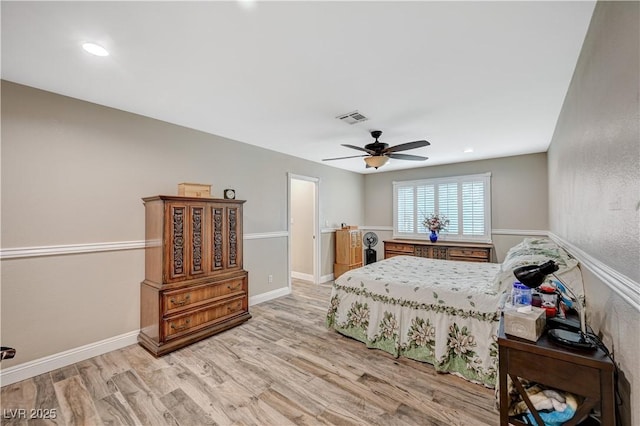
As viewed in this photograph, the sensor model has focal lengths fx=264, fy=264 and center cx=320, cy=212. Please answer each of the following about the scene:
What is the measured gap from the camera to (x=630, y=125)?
101cm

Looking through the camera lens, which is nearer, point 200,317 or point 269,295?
point 200,317

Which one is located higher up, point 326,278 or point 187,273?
point 187,273

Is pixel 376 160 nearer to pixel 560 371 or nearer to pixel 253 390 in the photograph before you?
pixel 560 371

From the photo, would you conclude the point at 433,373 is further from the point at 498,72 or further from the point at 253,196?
the point at 253,196

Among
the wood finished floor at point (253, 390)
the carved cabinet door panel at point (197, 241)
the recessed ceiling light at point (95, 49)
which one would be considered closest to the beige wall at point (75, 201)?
the wood finished floor at point (253, 390)

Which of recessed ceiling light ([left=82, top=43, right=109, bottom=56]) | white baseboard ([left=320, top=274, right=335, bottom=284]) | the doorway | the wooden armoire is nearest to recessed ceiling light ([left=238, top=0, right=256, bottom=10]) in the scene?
recessed ceiling light ([left=82, top=43, right=109, bottom=56])

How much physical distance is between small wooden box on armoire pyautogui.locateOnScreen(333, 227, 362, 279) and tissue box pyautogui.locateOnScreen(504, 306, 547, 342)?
4.36m

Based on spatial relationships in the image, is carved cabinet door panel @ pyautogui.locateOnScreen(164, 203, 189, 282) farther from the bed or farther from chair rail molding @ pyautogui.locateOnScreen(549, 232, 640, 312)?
chair rail molding @ pyautogui.locateOnScreen(549, 232, 640, 312)

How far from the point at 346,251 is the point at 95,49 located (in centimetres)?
491

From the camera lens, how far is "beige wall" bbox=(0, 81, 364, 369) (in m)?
2.32

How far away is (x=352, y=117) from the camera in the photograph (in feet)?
10.1

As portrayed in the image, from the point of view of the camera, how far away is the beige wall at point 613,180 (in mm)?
984

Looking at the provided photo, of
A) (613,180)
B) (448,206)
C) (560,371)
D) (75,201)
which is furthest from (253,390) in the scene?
(448,206)

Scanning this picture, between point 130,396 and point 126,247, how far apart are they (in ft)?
4.97
